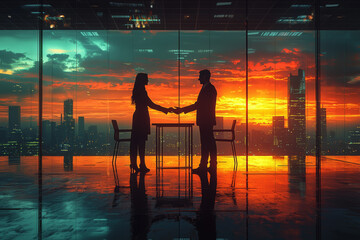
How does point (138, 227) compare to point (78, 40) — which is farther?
point (78, 40)

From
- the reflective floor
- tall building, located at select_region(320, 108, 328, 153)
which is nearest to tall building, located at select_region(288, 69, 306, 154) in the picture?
tall building, located at select_region(320, 108, 328, 153)

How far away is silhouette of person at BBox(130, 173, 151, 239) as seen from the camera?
6.83ft

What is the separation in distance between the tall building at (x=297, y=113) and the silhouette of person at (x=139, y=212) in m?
4.86

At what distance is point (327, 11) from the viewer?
736 cm

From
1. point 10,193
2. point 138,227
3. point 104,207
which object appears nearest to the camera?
point 138,227

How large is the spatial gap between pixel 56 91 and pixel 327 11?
735cm

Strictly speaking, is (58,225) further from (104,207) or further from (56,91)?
(56,91)

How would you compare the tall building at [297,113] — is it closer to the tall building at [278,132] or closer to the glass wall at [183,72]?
the glass wall at [183,72]

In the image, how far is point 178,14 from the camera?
24.6 ft

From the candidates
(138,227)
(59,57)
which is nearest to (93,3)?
(59,57)

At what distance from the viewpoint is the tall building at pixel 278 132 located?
23.9 feet

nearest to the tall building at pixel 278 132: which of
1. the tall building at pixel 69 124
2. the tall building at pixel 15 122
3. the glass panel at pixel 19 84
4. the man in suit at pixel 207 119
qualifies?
the man in suit at pixel 207 119

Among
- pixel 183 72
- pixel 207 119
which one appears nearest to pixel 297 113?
pixel 183 72

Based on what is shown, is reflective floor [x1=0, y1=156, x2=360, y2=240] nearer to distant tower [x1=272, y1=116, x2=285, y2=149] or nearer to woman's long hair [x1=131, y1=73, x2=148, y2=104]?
woman's long hair [x1=131, y1=73, x2=148, y2=104]
